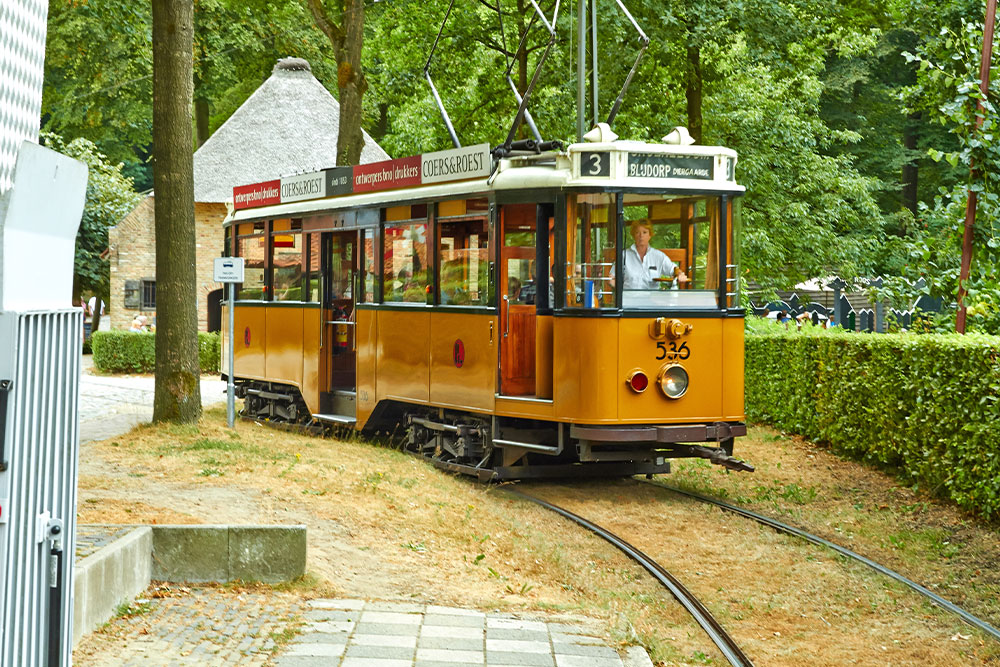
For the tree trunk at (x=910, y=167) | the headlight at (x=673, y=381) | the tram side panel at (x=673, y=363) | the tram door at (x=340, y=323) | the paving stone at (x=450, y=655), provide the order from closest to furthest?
the paving stone at (x=450, y=655) < the tram side panel at (x=673, y=363) < the headlight at (x=673, y=381) < the tram door at (x=340, y=323) < the tree trunk at (x=910, y=167)

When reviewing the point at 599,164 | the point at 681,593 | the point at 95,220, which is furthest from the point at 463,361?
the point at 95,220

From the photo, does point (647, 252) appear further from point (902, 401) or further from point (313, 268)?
point (313, 268)

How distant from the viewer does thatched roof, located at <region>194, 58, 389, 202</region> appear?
42.2 m

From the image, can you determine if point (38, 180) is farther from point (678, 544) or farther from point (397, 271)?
point (397, 271)

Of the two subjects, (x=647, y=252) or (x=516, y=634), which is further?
(x=647, y=252)

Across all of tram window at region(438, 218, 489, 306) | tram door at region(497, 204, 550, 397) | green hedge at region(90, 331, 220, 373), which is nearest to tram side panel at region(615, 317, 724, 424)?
tram door at region(497, 204, 550, 397)

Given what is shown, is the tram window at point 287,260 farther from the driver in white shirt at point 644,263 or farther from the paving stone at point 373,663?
the paving stone at point 373,663

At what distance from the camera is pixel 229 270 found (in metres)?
17.7

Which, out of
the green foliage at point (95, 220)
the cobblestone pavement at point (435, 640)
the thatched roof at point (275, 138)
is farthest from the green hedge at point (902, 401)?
the green foliage at point (95, 220)

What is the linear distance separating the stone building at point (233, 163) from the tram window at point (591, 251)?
29.3 m

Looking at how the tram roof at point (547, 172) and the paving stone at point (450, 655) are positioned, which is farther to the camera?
the tram roof at point (547, 172)

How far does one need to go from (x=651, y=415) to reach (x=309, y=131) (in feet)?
108

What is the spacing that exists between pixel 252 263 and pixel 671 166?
8.52 metres

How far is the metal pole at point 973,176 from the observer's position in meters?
14.5
